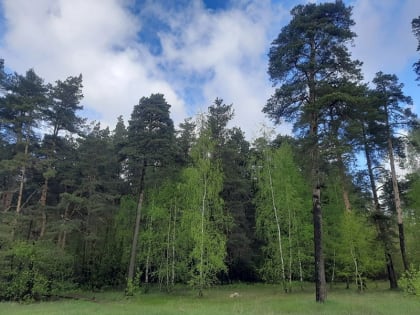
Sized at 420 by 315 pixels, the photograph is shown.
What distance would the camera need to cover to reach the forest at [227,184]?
635 inches

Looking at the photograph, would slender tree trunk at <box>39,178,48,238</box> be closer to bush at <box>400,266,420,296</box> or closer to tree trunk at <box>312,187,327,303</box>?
tree trunk at <box>312,187,327,303</box>

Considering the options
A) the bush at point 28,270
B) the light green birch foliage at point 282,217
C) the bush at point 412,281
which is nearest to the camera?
the bush at point 412,281

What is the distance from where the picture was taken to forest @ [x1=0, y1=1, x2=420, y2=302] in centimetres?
1614

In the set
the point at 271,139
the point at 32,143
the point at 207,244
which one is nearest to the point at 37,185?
the point at 32,143

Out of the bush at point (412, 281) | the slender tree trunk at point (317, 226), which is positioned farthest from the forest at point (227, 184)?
the bush at point (412, 281)

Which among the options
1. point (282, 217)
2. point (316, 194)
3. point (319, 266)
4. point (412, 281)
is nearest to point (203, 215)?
point (282, 217)

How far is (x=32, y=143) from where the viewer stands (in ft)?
77.6

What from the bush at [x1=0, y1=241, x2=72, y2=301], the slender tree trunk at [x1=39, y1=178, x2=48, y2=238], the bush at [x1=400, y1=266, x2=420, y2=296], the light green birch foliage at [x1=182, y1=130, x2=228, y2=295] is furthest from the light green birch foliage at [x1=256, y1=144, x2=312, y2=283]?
the slender tree trunk at [x1=39, y1=178, x2=48, y2=238]

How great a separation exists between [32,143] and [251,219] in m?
23.2

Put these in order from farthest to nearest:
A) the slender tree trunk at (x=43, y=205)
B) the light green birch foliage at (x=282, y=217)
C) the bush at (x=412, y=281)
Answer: the slender tree trunk at (x=43, y=205)
the light green birch foliage at (x=282, y=217)
the bush at (x=412, y=281)

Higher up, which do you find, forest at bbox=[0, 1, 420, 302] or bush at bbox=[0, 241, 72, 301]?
forest at bbox=[0, 1, 420, 302]

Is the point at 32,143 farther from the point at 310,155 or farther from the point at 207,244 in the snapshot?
the point at 310,155

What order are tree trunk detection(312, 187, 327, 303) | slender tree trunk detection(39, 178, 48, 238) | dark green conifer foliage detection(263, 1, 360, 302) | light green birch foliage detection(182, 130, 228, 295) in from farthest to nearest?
slender tree trunk detection(39, 178, 48, 238) < light green birch foliage detection(182, 130, 228, 295) < dark green conifer foliage detection(263, 1, 360, 302) < tree trunk detection(312, 187, 327, 303)

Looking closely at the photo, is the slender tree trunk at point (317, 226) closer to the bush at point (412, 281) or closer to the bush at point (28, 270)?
the bush at point (412, 281)
